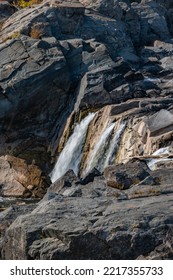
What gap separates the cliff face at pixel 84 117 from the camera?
16531 mm

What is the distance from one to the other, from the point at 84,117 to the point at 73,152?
10.2ft

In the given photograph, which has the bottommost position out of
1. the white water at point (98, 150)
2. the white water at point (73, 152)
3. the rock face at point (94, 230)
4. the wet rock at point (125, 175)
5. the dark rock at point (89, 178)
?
the white water at point (73, 152)

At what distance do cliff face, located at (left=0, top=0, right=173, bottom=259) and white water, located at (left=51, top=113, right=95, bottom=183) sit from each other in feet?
1.19

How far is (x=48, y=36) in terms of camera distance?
1956 inches

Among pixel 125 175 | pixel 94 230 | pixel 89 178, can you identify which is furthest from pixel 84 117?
pixel 94 230

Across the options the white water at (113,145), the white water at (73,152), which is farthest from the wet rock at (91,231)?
the white water at (73,152)

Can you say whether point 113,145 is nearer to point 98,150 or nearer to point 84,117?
point 98,150

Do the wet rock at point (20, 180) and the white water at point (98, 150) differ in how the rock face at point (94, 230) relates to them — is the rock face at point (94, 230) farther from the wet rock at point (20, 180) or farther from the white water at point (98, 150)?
the wet rock at point (20, 180)

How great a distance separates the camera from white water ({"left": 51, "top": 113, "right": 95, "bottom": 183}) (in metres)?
40.2

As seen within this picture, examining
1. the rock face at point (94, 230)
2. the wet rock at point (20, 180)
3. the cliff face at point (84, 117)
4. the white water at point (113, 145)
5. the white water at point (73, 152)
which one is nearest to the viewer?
the rock face at point (94, 230)

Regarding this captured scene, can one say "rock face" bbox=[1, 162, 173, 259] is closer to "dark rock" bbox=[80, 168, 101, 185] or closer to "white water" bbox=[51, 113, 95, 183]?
"dark rock" bbox=[80, 168, 101, 185]

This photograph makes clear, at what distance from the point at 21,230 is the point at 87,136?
23.7 m

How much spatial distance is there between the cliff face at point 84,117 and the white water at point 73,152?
363mm

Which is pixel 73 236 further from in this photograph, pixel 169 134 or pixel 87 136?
pixel 87 136
